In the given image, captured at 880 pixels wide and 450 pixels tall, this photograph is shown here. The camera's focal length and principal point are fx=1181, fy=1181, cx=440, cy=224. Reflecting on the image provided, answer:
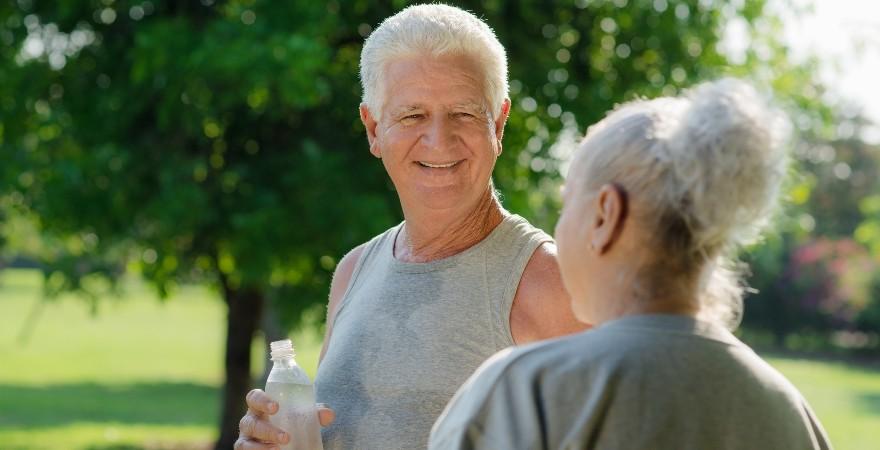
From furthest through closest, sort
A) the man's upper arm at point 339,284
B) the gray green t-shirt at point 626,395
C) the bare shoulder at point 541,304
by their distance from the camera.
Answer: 1. the man's upper arm at point 339,284
2. the bare shoulder at point 541,304
3. the gray green t-shirt at point 626,395

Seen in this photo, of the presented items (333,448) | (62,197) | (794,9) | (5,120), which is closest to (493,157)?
(333,448)

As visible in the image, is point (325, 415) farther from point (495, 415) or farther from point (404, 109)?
point (495, 415)

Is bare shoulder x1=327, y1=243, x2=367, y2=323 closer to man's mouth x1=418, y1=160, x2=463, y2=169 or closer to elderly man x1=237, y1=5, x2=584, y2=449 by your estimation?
elderly man x1=237, y1=5, x2=584, y2=449

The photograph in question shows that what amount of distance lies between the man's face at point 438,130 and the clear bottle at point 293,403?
20.5 inches

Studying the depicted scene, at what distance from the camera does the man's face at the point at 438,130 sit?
2.64 metres

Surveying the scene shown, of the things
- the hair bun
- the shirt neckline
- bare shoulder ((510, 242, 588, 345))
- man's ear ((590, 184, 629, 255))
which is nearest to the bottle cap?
the shirt neckline

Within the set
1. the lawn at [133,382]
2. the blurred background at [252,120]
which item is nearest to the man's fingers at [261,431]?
the blurred background at [252,120]

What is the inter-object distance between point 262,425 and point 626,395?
111 centimetres

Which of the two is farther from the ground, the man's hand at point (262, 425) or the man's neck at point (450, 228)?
the man's neck at point (450, 228)

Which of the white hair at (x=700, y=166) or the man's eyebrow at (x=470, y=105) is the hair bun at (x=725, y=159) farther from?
the man's eyebrow at (x=470, y=105)

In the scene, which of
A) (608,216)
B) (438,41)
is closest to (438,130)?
(438,41)

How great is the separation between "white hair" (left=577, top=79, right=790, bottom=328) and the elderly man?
81cm

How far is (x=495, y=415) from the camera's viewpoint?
1604mm

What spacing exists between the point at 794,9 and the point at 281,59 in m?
5.41
